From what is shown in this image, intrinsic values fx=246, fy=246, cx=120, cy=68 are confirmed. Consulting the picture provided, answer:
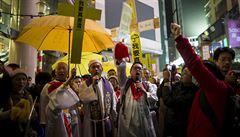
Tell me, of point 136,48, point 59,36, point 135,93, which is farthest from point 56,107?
point 136,48

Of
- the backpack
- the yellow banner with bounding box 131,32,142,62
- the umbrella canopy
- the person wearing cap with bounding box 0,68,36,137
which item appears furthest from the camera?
the yellow banner with bounding box 131,32,142,62

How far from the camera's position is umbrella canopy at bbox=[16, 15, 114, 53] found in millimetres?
5305

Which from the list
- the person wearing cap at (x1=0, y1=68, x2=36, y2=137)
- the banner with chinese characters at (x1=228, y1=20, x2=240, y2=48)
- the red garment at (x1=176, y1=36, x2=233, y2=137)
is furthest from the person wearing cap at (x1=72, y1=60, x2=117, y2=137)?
the banner with chinese characters at (x1=228, y1=20, x2=240, y2=48)

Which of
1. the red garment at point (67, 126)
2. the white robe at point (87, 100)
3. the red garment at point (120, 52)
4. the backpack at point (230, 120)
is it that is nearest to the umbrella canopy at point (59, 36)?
the red garment at point (120, 52)

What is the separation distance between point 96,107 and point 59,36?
2.09 m

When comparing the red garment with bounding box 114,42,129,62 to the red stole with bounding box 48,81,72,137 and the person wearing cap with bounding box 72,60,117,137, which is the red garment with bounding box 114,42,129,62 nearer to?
the person wearing cap with bounding box 72,60,117,137

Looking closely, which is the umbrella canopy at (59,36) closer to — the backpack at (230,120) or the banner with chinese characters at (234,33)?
the backpack at (230,120)

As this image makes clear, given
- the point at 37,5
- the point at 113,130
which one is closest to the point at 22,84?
the point at 113,130

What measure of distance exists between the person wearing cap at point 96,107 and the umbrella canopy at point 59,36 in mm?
1078

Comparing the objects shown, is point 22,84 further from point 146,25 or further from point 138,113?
point 146,25

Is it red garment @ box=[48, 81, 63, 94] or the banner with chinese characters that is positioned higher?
the banner with chinese characters

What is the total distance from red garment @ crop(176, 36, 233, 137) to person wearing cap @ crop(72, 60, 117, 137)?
2462 millimetres

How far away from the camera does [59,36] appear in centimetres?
588

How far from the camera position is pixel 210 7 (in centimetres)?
3850
